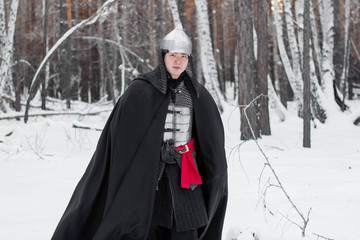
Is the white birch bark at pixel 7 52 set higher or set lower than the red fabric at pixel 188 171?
higher

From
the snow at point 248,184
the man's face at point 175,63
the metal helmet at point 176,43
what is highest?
the metal helmet at point 176,43

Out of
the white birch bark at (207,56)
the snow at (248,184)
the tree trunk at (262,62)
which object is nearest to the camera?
the snow at (248,184)

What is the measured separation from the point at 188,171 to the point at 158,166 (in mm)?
201

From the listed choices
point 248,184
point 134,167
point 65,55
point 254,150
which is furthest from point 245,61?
point 65,55

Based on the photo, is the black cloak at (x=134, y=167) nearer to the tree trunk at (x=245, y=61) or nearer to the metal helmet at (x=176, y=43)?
the metal helmet at (x=176, y=43)

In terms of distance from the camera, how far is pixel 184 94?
2.59 m

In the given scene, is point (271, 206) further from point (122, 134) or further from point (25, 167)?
point (25, 167)

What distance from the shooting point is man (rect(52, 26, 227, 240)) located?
2.35 meters

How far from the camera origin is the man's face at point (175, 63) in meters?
2.50

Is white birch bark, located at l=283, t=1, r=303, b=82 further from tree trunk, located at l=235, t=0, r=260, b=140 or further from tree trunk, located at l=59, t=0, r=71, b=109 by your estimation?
tree trunk, located at l=59, t=0, r=71, b=109

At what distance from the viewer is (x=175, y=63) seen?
2.50 m

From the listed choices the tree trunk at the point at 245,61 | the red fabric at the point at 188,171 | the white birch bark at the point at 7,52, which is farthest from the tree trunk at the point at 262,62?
the red fabric at the point at 188,171

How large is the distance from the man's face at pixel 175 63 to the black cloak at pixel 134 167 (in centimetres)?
7

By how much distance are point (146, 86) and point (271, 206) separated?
234 cm
